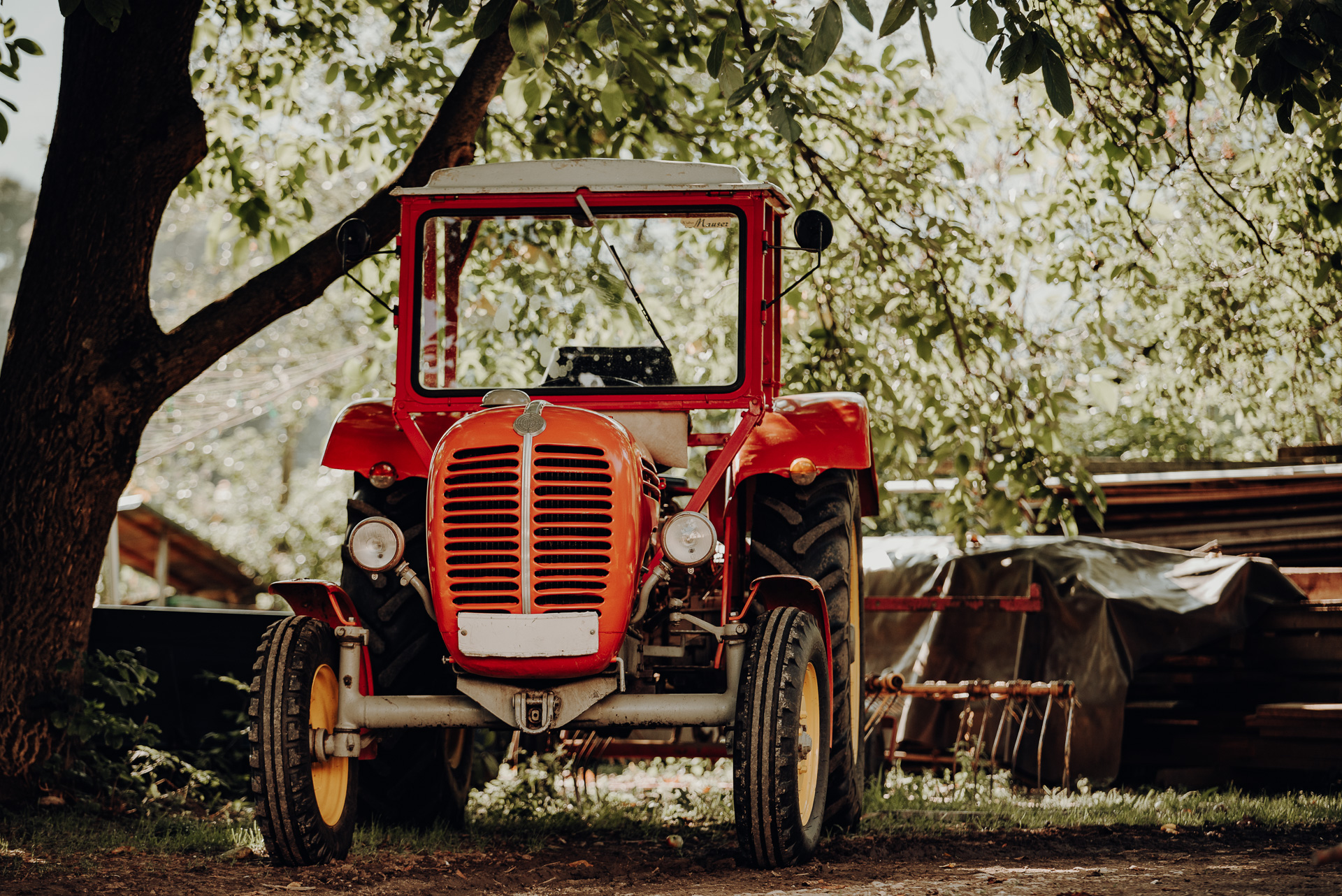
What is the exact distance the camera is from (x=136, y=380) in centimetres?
535

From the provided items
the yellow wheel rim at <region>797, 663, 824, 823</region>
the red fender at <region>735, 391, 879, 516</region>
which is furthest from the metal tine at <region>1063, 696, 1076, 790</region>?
the yellow wheel rim at <region>797, 663, 824, 823</region>

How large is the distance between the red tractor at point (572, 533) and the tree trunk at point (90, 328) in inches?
41.4

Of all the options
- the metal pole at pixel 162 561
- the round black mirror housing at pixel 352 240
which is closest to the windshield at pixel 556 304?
the round black mirror housing at pixel 352 240

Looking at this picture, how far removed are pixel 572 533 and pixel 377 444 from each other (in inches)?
45.4

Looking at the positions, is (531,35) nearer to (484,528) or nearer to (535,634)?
(484,528)

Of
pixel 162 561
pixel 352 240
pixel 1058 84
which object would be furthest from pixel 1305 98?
pixel 162 561

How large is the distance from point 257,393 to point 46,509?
1633 cm

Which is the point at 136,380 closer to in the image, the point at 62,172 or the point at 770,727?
the point at 62,172

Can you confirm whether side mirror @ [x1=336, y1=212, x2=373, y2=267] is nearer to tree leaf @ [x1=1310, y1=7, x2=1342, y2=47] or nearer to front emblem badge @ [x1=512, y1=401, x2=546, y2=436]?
front emblem badge @ [x1=512, y1=401, x2=546, y2=436]

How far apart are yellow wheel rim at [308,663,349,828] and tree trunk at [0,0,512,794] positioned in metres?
1.84

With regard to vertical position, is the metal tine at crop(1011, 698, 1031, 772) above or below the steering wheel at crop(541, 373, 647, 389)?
below

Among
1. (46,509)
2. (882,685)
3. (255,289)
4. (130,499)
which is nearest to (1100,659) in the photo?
(882,685)

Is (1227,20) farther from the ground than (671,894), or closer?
farther from the ground

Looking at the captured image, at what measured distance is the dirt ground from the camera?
12.1ft
